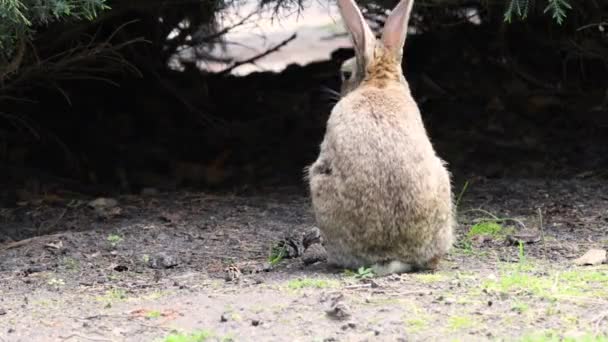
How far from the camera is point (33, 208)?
8.28 m

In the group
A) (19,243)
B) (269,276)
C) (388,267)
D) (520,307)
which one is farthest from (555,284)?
(19,243)

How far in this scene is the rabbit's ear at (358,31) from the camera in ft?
20.2

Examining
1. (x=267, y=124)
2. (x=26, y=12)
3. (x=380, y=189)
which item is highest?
(x=26, y=12)

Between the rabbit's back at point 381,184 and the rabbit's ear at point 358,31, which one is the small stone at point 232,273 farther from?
the rabbit's ear at point 358,31

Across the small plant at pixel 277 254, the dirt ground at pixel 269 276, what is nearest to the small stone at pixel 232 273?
the dirt ground at pixel 269 276

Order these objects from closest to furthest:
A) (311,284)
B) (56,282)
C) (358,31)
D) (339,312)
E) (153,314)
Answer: (339,312)
(153,314)
(311,284)
(56,282)
(358,31)

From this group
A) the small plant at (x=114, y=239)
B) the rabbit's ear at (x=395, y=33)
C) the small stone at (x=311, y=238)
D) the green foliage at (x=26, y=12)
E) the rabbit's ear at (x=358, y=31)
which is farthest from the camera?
the small plant at (x=114, y=239)

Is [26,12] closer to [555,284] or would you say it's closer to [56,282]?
[56,282]

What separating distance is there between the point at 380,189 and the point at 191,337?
1.67 metres

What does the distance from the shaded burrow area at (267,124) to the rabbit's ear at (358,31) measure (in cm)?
299

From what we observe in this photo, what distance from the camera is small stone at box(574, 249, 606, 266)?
234 inches

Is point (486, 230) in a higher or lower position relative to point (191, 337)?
lower

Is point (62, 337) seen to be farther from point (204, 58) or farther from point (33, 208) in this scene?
point (204, 58)

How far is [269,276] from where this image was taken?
19.5 feet
